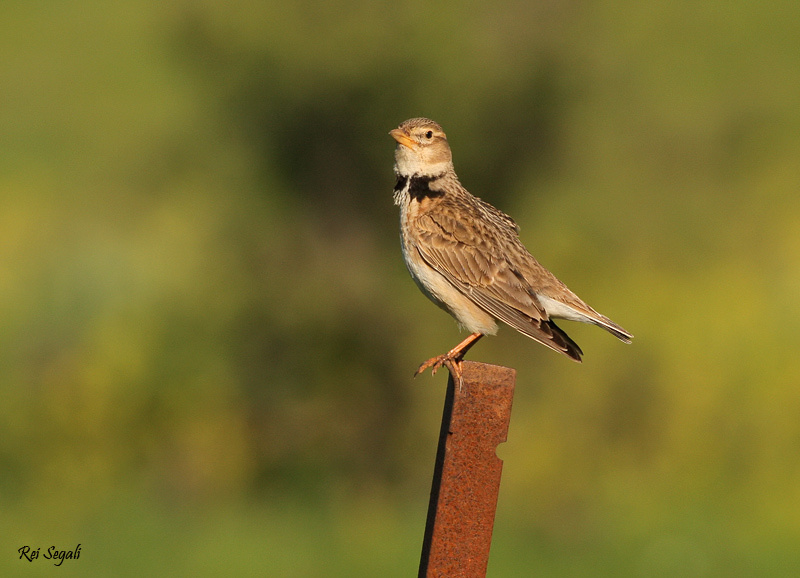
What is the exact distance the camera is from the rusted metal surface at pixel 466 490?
5.90 meters

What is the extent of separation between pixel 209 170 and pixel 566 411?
6677mm

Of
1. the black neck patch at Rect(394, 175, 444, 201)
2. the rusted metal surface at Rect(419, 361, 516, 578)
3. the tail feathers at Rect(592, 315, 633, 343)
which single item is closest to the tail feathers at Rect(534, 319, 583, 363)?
the tail feathers at Rect(592, 315, 633, 343)

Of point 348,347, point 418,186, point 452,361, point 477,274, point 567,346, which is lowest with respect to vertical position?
point 452,361

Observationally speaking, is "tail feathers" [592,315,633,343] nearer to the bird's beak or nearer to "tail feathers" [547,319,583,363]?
"tail feathers" [547,319,583,363]

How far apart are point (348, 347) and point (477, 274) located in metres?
8.29

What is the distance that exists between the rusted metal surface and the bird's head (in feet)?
13.0

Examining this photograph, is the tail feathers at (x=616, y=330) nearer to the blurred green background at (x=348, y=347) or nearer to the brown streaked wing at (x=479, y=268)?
the brown streaked wing at (x=479, y=268)

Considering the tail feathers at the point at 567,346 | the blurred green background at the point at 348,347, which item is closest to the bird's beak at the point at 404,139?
the tail feathers at the point at 567,346

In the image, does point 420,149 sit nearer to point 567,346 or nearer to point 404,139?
point 404,139

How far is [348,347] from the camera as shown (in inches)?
659

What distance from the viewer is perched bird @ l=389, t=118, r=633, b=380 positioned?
27.6 ft

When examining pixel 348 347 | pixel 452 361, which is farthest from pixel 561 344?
pixel 348 347

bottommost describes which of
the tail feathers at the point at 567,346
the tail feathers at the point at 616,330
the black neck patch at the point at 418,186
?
the tail feathers at the point at 567,346

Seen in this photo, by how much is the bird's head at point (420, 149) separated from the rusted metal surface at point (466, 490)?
3.97m
